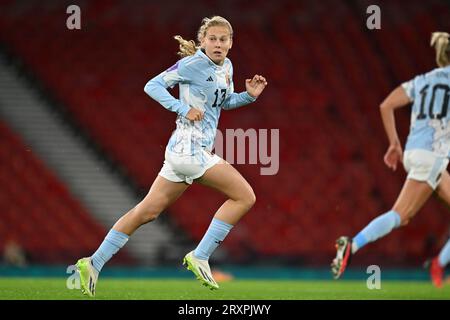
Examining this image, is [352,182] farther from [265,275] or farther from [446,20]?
[446,20]

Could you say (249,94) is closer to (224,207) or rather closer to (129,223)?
(224,207)

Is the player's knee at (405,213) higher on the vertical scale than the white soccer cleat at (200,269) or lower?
higher

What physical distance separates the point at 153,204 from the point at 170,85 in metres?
0.84

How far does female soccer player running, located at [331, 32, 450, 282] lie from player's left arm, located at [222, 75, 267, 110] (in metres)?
1.03

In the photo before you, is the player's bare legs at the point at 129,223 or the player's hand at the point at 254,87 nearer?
the player's bare legs at the point at 129,223

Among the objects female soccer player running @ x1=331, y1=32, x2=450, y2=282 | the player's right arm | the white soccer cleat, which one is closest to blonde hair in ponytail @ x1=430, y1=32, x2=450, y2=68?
female soccer player running @ x1=331, y1=32, x2=450, y2=282

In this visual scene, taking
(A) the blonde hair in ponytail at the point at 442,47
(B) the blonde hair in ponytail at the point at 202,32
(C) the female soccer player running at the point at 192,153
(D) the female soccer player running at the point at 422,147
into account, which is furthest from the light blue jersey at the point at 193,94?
(A) the blonde hair in ponytail at the point at 442,47

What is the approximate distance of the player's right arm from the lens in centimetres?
568

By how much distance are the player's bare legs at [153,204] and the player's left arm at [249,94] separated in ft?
2.35

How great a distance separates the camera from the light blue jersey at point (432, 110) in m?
6.37

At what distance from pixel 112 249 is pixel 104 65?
8663 millimetres

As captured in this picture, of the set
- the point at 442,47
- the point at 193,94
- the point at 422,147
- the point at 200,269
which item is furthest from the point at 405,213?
the point at 193,94

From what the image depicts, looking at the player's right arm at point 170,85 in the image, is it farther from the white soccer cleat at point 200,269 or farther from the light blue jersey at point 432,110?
the light blue jersey at point 432,110
